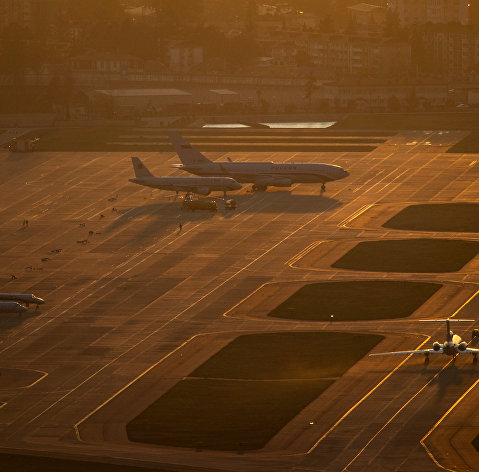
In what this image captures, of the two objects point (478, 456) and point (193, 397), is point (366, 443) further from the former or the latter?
point (193, 397)

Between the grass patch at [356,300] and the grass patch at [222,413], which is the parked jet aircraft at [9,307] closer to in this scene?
the grass patch at [356,300]

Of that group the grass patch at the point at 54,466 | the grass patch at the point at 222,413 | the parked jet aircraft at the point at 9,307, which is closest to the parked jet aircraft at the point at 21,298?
the parked jet aircraft at the point at 9,307

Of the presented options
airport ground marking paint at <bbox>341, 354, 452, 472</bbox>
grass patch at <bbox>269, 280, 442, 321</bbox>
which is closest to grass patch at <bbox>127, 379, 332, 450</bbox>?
airport ground marking paint at <bbox>341, 354, 452, 472</bbox>

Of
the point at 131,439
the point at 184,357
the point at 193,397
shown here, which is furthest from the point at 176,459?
the point at 184,357

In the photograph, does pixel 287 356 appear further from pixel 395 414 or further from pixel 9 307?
pixel 9 307

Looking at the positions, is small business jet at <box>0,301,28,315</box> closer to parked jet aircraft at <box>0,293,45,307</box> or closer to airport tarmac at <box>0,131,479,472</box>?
airport tarmac at <box>0,131,479,472</box>

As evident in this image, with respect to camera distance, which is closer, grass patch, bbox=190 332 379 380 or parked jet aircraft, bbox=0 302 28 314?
grass patch, bbox=190 332 379 380
